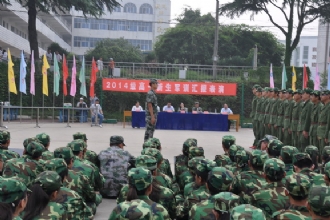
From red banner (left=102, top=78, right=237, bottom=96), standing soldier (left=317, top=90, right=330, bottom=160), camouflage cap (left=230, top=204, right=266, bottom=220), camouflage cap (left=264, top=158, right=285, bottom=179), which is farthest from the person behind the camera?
red banner (left=102, top=78, right=237, bottom=96)

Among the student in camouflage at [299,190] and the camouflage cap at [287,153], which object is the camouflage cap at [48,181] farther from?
the camouflage cap at [287,153]

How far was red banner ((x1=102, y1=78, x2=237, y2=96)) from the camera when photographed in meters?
23.0

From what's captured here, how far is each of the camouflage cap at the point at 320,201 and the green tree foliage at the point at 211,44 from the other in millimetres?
38430

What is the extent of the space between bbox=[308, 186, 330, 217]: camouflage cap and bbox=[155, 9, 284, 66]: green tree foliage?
3843 cm

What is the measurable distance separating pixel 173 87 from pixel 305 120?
1304 centimetres

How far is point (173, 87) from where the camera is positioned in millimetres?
23172

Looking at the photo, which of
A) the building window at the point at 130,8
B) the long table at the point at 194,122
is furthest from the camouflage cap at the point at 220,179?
the building window at the point at 130,8

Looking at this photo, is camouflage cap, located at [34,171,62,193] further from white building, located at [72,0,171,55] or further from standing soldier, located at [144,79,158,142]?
white building, located at [72,0,171,55]

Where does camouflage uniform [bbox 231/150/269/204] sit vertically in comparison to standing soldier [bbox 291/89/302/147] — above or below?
below

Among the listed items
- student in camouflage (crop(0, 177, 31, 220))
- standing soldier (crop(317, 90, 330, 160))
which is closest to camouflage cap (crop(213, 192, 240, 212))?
student in camouflage (crop(0, 177, 31, 220))

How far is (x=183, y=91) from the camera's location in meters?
23.1

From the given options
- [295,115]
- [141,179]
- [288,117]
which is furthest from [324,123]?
[141,179]

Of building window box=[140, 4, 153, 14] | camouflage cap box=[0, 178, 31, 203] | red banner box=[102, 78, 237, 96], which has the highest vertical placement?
building window box=[140, 4, 153, 14]

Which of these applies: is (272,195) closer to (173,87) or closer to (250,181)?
(250,181)
